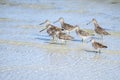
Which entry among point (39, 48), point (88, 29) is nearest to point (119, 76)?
point (39, 48)

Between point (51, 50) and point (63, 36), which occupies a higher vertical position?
point (63, 36)

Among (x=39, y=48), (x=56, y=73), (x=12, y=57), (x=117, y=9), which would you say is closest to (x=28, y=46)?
(x=39, y=48)

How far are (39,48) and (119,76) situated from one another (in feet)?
10.6

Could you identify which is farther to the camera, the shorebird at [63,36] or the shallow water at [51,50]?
the shorebird at [63,36]

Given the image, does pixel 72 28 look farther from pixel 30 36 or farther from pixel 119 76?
pixel 119 76

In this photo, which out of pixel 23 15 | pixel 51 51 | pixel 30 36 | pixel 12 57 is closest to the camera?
pixel 12 57

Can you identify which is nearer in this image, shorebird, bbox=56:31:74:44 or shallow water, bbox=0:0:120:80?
shallow water, bbox=0:0:120:80

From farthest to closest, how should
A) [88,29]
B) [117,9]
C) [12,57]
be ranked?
[117,9]
[88,29]
[12,57]

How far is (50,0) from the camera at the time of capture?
23.5m

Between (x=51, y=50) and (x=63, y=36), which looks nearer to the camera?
(x=51, y=50)

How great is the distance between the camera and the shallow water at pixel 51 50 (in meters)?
10.6

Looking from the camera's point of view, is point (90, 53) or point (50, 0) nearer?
point (90, 53)

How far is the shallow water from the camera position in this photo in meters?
10.6

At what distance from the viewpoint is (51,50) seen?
42.1ft
